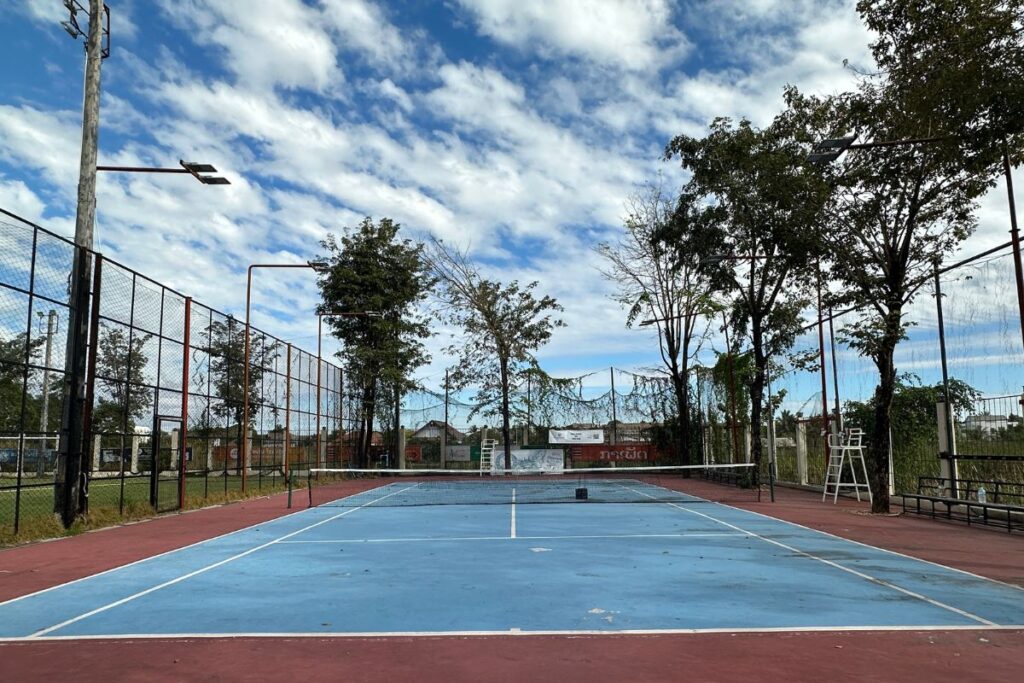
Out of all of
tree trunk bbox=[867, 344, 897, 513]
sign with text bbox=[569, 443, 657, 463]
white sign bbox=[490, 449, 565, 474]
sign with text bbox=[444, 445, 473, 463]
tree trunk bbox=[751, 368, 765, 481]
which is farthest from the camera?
sign with text bbox=[444, 445, 473, 463]

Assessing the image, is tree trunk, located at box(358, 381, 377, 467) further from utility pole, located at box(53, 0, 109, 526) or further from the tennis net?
utility pole, located at box(53, 0, 109, 526)

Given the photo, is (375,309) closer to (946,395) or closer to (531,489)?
(531,489)

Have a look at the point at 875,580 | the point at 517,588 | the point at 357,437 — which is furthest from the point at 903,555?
the point at 357,437

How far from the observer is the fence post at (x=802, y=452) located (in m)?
24.5

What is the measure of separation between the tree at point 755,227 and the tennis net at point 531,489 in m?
2.54

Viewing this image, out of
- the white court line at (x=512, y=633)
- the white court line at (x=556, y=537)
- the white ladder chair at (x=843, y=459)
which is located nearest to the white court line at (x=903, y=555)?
the white court line at (x=556, y=537)

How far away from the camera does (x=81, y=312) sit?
14.3 meters

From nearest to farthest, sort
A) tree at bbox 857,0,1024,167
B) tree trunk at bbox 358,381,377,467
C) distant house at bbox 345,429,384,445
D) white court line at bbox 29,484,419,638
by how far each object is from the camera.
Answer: white court line at bbox 29,484,419,638, tree at bbox 857,0,1024,167, distant house at bbox 345,429,384,445, tree trunk at bbox 358,381,377,467

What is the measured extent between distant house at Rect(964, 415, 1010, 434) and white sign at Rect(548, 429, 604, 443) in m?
22.2

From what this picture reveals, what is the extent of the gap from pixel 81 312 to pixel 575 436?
25712 mm

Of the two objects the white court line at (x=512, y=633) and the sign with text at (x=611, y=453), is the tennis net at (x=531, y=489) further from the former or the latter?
the white court line at (x=512, y=633)

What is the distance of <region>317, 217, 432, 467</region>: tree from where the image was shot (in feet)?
120

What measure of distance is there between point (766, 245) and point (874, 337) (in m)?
4.67

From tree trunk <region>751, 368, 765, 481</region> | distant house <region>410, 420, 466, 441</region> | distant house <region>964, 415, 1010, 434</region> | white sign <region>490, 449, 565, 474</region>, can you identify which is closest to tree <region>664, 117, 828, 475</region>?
tree trunk <region>751, 368, 765, 481</region>
